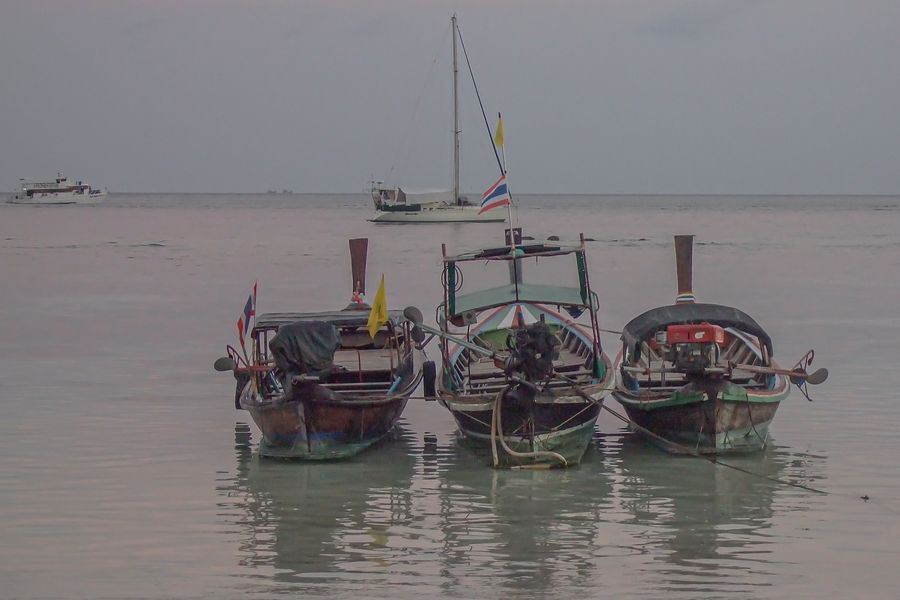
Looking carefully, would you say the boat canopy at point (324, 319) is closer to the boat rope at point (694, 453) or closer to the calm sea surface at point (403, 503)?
the calm sea surface at point (403, 503)

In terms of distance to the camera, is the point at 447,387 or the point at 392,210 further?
the point at 392,210

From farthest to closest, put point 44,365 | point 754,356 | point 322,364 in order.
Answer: point 44,365 → point 754,356 → point 322,364

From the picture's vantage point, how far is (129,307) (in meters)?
36.3

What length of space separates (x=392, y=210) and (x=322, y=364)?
9326 cm

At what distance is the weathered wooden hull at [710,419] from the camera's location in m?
16.0

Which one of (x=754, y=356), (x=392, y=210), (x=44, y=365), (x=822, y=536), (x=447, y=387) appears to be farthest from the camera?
(x=392, y=210)

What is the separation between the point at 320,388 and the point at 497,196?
4.30 m

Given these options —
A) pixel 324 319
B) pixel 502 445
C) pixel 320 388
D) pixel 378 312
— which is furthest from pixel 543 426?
pixel 324 319

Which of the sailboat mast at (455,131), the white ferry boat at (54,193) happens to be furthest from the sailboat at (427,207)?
the white ferry boat at (54,193)

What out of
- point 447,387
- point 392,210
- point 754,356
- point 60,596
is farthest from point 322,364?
point 392,210

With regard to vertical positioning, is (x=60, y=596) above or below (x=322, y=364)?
below

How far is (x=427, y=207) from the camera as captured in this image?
342ft

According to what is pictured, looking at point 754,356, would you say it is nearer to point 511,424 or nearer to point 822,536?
point 511,424

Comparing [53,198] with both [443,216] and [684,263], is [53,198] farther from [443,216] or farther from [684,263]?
[684,263]
